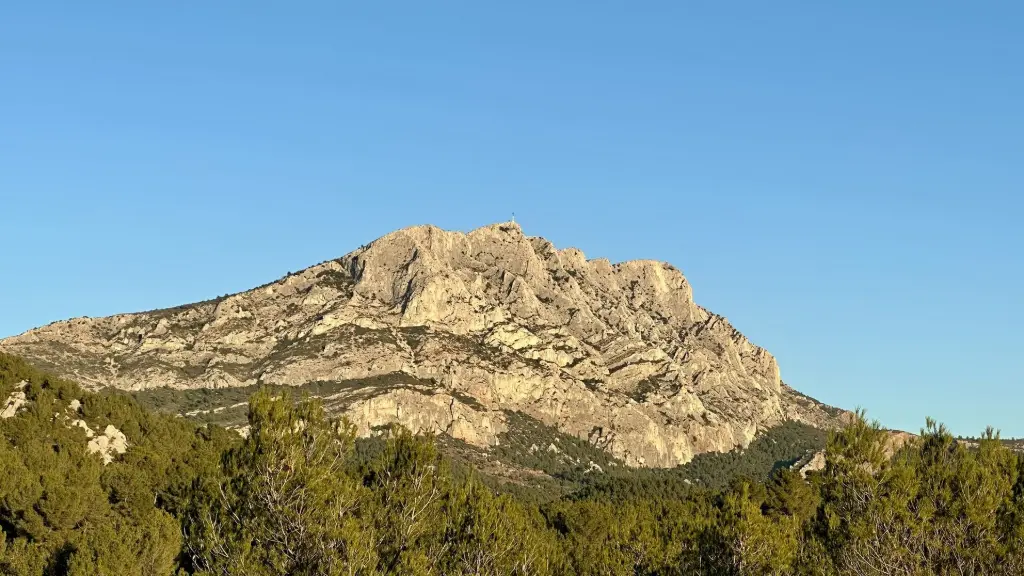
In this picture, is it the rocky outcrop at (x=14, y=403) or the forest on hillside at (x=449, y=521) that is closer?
the forest on hillside at (x=449, y=521)

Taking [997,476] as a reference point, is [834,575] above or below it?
below

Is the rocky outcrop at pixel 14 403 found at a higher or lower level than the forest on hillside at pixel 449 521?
higher

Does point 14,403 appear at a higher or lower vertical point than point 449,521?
higher

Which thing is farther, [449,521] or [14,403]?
[14,403]

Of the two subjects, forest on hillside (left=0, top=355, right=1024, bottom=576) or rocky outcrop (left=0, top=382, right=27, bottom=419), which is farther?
rocky outcrop (left=0, top=382, right=27, bottom=419)

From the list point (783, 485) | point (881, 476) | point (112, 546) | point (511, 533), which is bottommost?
point (112, 546)

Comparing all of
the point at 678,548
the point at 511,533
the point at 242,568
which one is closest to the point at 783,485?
the point at 678,548

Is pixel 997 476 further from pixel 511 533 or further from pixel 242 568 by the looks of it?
pixel 242 568

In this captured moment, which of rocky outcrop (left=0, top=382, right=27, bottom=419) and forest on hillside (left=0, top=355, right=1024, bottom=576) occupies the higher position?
rocky outcrop (left=0, top=382, right=27, bottom=419)

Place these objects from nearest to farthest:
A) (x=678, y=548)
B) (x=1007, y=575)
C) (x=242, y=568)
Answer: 1. (x=242, y=568)
2. (x=1007, y=575)
3. (x=678, y=548)

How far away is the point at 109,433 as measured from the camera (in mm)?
87625

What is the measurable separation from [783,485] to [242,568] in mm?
87746

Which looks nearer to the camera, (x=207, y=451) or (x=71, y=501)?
(x=71, y=501)

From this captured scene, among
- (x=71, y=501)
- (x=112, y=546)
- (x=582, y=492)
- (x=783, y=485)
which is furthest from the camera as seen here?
(x=582, y=492)
